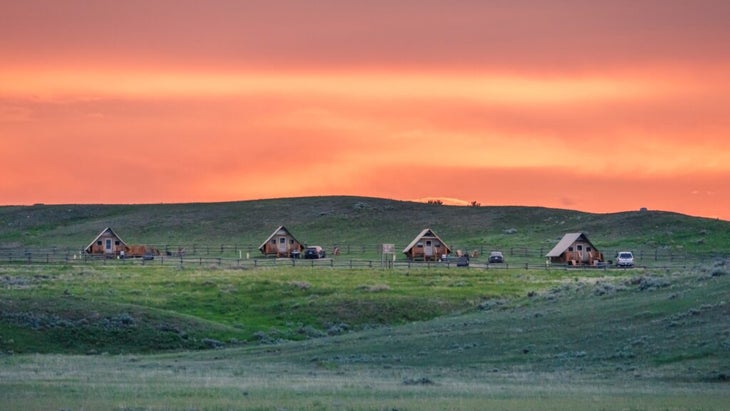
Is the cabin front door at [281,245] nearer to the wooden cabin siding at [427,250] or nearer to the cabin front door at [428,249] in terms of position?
the wooden cabin siding at [427,250]

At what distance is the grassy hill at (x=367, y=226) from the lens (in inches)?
5448

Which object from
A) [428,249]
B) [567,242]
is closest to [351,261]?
[428,249]

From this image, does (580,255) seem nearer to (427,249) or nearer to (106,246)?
(427,249)

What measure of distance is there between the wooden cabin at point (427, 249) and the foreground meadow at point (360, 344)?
115 feet

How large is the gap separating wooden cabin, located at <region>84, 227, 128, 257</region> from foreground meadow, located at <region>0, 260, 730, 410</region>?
40.6 m

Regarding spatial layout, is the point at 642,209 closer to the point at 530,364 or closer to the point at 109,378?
the point at 530,364

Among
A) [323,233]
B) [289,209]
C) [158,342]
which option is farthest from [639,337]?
[289,209]

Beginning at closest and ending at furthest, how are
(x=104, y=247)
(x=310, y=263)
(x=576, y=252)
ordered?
(x=310, y=263)
(x=576, y=252)
(x=104, y=247)

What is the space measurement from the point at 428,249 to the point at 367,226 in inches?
1880

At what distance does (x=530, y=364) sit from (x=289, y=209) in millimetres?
148171

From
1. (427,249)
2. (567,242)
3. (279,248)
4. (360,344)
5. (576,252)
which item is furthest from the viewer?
(279,248)

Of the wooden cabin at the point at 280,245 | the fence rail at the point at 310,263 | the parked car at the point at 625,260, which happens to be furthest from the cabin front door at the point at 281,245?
the parked car at the point at 625,260

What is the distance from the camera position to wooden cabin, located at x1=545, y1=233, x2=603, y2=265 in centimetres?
10906

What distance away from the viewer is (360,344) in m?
53.3
